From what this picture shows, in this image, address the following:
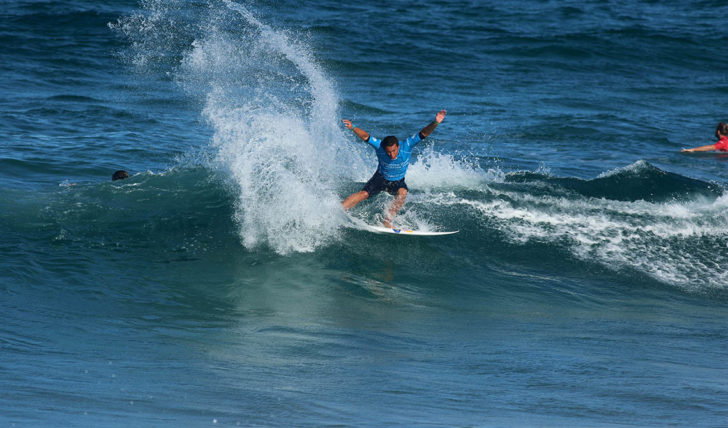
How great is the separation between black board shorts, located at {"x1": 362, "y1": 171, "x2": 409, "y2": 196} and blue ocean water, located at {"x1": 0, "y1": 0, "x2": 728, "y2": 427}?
58 cm

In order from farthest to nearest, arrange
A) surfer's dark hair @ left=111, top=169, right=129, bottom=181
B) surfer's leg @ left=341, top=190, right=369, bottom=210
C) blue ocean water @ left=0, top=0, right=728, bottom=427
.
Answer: surfer's dark hair @ left=111, top=169, right=129, bottom=181 < surfer's leg @ left=341, top=190, right=369, bottom=210 < blue ocean water @ left=0, top=0, right=728, bottom=427

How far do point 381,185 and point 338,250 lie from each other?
54.1 inches

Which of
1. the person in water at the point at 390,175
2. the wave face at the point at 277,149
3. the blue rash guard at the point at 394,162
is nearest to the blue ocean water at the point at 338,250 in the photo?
→ the wave face at the point at 277,149

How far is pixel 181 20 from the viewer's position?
26.8m

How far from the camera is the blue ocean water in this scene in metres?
6.14

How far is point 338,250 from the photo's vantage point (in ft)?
35.5

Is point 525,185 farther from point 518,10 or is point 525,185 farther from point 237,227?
point 518,10

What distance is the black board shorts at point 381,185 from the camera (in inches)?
455

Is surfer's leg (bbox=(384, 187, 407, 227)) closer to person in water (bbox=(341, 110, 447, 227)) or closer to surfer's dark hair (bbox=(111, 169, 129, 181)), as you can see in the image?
person in water (bbox=(341, 110, 447, 227))

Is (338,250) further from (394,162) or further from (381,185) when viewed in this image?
(394,162)

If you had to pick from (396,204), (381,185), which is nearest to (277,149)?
(381,185)

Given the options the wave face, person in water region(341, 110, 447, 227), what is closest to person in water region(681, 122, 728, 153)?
the wave face

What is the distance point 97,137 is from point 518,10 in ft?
76.8

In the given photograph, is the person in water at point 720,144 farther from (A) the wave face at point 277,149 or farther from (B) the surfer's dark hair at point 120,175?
(B) the surfer's dark hair at point 120,175
